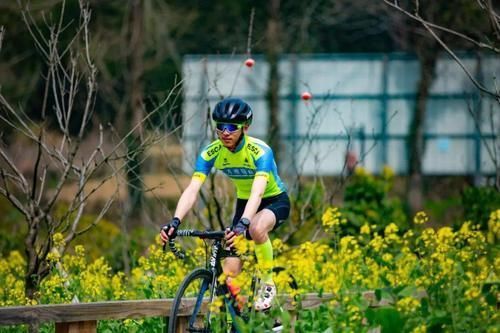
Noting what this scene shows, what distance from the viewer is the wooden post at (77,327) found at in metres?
9.59

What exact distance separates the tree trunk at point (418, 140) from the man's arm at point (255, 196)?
59.0ft

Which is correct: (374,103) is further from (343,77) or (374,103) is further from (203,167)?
(203,167)

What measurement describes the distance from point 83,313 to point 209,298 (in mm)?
825

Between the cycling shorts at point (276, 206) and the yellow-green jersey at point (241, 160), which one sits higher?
the yellow-green jersey at point (241, 160)

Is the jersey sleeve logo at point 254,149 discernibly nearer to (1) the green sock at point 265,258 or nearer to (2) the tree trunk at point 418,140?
(1) the green sock at point 265,258

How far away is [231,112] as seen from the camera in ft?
32.2

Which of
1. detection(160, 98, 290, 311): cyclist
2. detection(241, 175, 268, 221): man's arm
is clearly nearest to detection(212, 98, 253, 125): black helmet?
detection(160, 98, 290, 311): cyclist

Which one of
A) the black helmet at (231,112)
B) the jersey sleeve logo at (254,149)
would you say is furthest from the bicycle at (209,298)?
the black helmet at (231,112)

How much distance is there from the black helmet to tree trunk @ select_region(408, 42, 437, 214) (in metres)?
18.0

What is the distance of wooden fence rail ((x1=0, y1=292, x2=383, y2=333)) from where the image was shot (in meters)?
9.34

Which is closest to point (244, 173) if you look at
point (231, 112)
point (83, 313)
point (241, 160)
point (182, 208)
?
point (241, 160)

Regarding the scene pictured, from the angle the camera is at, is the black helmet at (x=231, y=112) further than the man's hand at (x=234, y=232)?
Yes

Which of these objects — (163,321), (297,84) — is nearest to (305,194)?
(163,321)

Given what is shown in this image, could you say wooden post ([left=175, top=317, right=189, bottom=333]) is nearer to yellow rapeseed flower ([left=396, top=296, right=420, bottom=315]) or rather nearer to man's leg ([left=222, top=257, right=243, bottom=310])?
man's leg ([left=222, top=257, right=243, bottom=310])
